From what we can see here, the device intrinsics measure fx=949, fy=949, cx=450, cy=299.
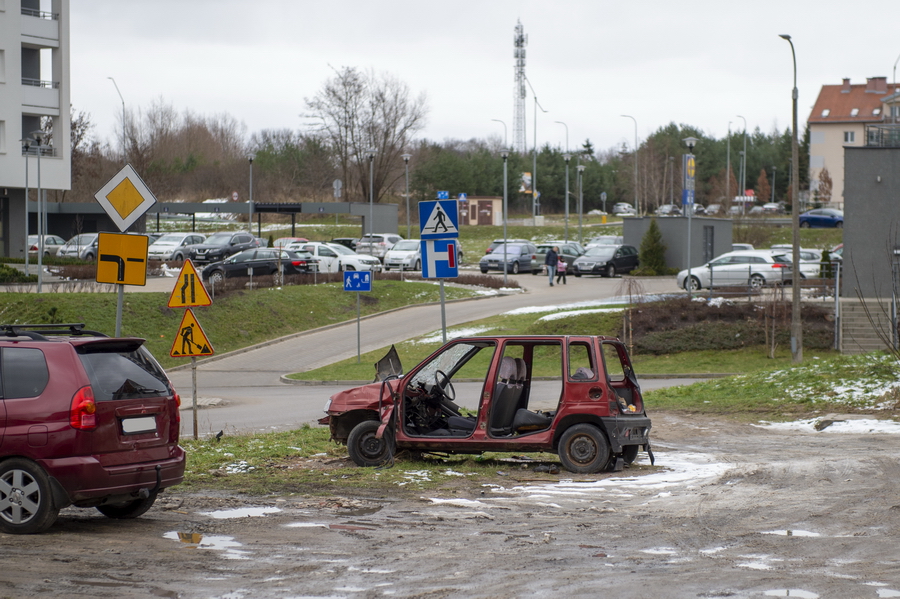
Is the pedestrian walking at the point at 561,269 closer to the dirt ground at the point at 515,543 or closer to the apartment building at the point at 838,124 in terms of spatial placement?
the dirt ground at the point at 515,543

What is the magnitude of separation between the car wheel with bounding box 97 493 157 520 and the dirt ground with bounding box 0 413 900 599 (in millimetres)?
126

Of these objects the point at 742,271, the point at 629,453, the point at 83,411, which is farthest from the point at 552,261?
the point at 83,411

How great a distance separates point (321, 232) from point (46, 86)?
1204 inches

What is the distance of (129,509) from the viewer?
820 cm

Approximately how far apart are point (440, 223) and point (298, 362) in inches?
599

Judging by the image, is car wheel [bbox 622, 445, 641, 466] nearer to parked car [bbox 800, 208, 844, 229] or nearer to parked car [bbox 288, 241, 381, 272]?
parked car [bbox 288, 241, 381, 272]

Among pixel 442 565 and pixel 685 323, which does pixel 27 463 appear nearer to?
pixel 442 565

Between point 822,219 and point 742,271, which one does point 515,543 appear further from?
point 822,219

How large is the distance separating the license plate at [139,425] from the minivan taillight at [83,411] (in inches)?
11.5

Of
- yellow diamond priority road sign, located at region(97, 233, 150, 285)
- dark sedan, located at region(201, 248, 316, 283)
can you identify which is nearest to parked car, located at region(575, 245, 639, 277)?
dark sedan, located at region(201, 248, 316, 283)

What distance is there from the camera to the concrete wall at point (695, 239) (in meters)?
48.8

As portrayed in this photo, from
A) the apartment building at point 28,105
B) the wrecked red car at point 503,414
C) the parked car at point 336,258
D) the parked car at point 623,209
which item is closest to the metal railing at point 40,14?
the apartment building at point 28,105

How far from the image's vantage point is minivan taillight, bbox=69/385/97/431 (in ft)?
24.0

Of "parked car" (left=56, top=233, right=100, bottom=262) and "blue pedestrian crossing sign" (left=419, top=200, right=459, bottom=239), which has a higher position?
"parked car" (left=56, top=233, right=100, bottom=262)
